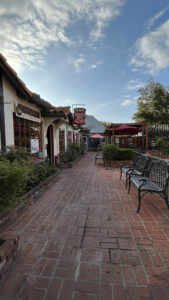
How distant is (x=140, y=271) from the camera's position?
1.59m

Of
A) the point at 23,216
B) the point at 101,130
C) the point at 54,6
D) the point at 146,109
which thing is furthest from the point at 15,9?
the point at 101,130

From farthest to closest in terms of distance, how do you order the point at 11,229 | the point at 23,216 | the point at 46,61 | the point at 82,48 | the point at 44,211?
the point at 82,48 < the point at 46,61 < the point at 44,211 < the point at 23,216 < the point at 11,229

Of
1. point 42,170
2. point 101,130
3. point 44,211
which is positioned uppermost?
point 101,130

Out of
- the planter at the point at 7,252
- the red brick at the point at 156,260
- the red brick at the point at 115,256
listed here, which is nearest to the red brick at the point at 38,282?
the planter at the point at 7,252

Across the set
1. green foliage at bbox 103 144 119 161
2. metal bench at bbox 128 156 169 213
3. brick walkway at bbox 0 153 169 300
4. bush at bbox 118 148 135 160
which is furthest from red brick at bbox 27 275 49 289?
bush at bbox 118 148 135 160

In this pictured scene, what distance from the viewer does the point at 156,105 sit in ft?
48.3

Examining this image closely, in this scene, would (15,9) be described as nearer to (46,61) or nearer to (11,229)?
(46,61)

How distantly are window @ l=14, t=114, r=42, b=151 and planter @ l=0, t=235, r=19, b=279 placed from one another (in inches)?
126

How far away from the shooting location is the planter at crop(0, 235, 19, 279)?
60.1 inches

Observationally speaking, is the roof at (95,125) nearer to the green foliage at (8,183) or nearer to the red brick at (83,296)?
the green foliage at (8,183)

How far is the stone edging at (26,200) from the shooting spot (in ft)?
8.17

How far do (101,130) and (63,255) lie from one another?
2536 cm

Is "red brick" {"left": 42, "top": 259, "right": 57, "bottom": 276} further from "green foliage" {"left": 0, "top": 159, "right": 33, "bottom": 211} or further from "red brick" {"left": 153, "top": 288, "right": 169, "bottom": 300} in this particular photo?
"red brick" {"left": 153, "top": 288, "right": 169, "bottom": 300}

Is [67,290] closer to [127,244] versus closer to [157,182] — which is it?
[127,244]
